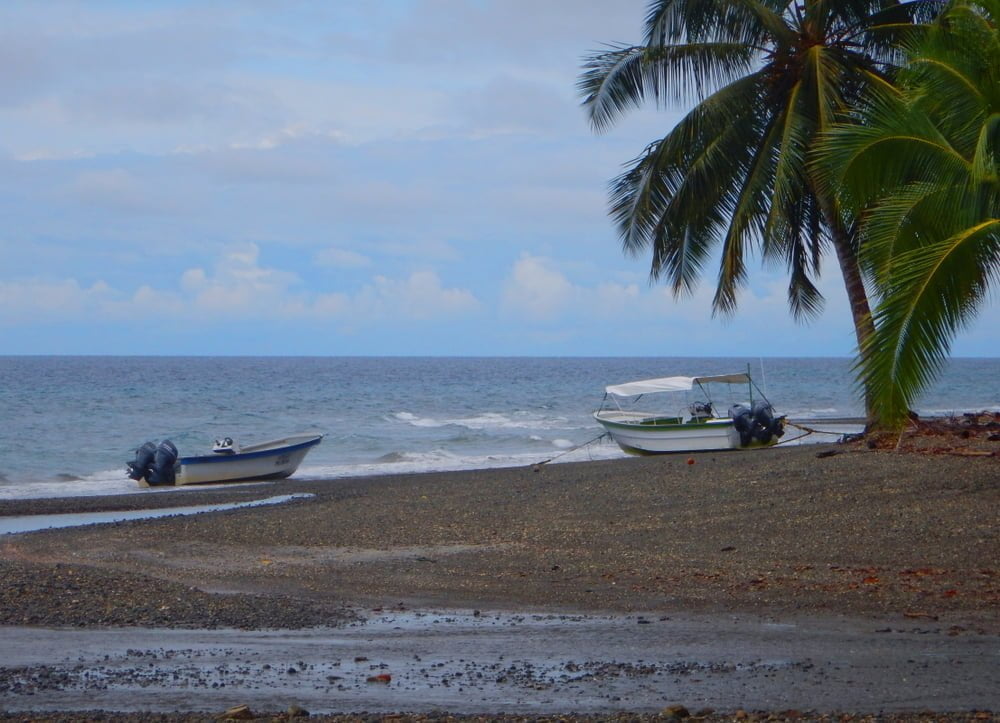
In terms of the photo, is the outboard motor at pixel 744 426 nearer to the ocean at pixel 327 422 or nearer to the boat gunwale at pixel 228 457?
the ocean at pixel 327 422

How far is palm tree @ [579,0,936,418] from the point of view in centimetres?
1805

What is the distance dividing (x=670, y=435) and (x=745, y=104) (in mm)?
8955

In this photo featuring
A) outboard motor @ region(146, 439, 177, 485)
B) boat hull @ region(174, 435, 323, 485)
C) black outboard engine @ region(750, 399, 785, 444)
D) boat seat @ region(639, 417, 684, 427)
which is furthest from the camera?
boat seat @ region(639, 417, 684, 427)

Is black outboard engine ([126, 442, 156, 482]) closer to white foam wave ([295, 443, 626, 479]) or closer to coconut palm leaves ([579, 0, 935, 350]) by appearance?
white foam wave ([295, 443, 626, 479])

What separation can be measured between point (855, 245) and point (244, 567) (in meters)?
11.6

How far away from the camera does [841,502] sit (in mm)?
13758

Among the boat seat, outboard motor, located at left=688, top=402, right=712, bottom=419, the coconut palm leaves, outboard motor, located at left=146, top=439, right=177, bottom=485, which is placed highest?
the coconut palm leaves

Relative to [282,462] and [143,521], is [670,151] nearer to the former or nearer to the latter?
[143,521]

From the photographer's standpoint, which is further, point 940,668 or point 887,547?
point 887,547

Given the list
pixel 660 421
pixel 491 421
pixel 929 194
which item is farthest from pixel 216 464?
pixel 491 421

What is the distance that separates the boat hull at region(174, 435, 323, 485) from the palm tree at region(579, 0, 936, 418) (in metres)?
10.6

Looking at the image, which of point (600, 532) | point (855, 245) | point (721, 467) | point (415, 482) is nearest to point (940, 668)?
point (600, 532)

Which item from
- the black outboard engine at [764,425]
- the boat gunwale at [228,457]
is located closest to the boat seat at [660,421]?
the black outboard engine at [764,425]

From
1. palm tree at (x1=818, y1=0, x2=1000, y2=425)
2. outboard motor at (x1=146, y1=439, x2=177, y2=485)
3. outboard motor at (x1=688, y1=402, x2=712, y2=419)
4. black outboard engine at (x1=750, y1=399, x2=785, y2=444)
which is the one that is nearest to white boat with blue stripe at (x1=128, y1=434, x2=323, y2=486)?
outboard motor at (x1=146, y1=439, x2=177, y2=485)
